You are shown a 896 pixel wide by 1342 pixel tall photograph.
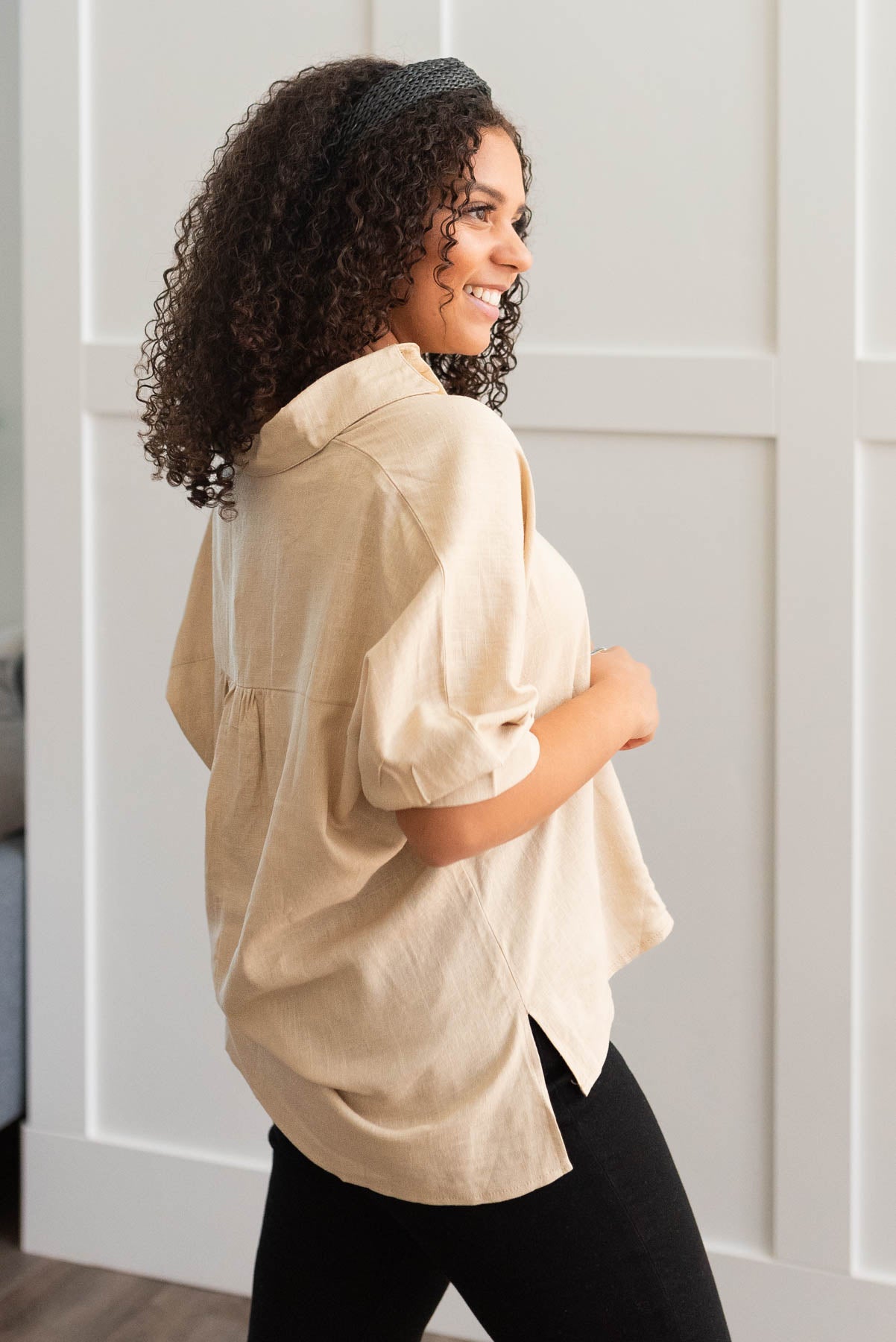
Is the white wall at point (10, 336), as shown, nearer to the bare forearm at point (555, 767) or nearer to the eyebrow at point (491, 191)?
the eyebrow at point (491, 191)

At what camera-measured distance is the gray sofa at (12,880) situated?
1.88 m

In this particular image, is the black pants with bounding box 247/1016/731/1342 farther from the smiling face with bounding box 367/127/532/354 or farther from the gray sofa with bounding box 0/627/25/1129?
the gray sofa with bounding box 0/627/25/1129

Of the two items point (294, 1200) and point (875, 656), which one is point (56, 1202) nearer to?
point (294, 1200)

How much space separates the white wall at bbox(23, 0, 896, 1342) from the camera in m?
1.45

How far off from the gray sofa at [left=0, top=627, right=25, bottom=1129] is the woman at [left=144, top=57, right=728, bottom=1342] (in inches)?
44.8

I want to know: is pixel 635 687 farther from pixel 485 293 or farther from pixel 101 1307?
pixel 101 1307

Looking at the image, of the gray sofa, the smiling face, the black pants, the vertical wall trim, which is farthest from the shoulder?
the gray sofa

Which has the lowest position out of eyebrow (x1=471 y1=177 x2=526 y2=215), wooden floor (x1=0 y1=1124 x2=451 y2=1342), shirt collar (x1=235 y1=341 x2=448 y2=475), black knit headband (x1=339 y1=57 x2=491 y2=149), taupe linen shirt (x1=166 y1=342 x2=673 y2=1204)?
wooden floor (x1=0 y1=1124 x2=451 y2=1342)

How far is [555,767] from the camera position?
73 centimetres

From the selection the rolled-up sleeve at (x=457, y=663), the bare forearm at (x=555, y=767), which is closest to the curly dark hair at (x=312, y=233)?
the rolled-up sleeve at (x=457, y=663)

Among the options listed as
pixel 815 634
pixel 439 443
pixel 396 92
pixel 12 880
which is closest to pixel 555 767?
pixel 439 443

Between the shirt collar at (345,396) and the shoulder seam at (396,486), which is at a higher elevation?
the shirt collar at (345,396)

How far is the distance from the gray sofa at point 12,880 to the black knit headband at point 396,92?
4.43 feet

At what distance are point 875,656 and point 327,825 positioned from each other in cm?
94
